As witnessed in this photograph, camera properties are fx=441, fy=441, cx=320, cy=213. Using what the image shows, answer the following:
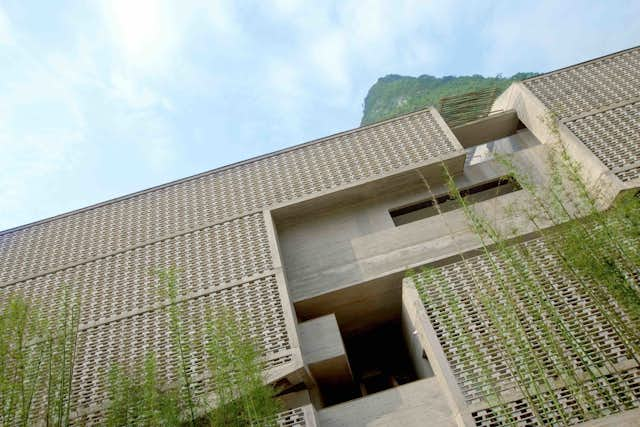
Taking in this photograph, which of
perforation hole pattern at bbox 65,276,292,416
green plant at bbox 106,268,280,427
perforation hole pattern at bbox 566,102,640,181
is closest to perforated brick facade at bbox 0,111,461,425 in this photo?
Result: perforation hole pattern at bbox 65,276,292,416

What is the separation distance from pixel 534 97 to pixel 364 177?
10.3 ft

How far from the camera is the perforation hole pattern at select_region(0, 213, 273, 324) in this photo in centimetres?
599

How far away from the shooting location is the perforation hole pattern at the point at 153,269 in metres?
5.99

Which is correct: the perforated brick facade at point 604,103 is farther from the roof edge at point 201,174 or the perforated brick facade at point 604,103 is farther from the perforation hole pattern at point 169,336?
the perforation hole pattern at point 169,336

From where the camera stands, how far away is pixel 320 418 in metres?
4.73

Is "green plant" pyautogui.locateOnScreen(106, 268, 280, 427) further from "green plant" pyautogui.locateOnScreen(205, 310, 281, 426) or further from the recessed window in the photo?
the recessed window

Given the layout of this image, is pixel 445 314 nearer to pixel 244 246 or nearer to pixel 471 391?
pixel 471 391

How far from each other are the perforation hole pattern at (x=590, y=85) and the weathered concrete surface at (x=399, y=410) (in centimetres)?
462

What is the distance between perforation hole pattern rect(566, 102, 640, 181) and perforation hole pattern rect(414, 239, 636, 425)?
1.61 m

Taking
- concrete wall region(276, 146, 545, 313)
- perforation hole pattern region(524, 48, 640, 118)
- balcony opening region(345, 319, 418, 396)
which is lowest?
balcony opening region(345, 319, 418, 396)

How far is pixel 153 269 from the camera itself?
6367 mm

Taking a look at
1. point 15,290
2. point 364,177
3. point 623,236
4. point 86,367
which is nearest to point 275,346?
point 86,367

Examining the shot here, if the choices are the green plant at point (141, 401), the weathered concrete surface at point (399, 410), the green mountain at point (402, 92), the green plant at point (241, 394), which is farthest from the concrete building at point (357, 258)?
the green mountain at point (402, 92)

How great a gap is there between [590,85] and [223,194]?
20.9 feet
